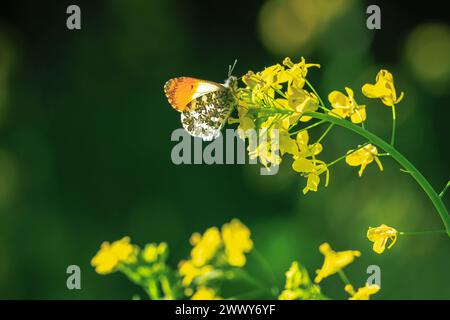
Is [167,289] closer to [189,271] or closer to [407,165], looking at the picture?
[189,271]

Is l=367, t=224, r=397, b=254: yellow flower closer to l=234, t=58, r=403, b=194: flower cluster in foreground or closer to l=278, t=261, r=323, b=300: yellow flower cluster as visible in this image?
l=234, t=58, r=403, b=194: flower cluster in foreground

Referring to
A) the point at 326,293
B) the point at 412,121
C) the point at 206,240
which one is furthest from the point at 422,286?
the point at 206,240

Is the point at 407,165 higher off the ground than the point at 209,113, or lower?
lower

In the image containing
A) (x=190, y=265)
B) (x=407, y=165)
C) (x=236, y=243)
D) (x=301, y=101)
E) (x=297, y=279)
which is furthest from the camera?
(x=236, y=243)

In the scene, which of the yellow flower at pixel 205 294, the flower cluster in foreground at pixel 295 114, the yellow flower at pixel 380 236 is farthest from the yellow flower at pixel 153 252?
the yellow flower at pixel 380 236

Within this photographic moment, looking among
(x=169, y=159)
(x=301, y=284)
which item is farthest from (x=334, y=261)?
(x=169, y=159)

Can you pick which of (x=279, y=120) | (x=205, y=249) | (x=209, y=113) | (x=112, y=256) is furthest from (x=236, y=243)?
(x=279, y=120)

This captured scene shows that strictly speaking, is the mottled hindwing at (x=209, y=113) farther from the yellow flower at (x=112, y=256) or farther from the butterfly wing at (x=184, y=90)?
the yellow flower at (x=112, y=256)

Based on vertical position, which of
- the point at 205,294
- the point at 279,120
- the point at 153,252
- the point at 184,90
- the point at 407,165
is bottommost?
the point at 205,294

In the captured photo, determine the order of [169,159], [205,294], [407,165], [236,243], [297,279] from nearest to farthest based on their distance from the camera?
[407,165]
[297,279]
[205,294]
[236,243]
[169,159]

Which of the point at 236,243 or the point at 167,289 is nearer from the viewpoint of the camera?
the point at 167,289
